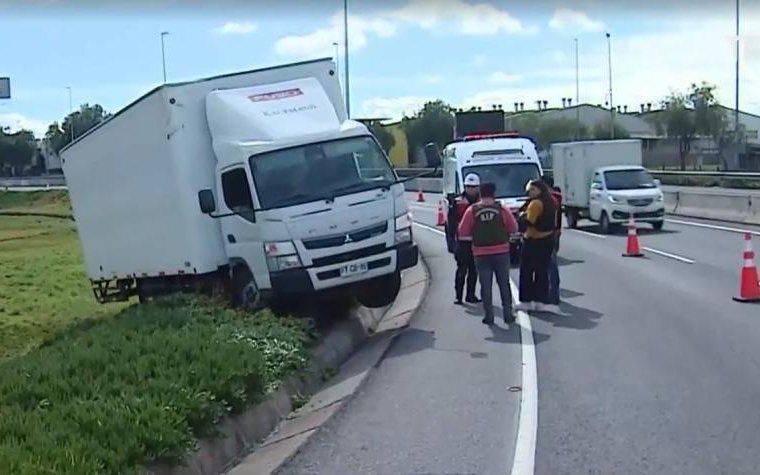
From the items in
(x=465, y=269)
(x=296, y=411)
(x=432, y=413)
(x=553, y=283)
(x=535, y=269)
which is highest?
(x=535, y=269)

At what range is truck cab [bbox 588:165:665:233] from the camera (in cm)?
3039

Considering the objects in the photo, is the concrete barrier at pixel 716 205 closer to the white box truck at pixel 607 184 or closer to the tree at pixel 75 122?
the white box truck at pixel 607 184

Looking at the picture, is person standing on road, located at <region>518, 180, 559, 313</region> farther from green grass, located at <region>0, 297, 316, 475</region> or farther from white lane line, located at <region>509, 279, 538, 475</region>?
green grass, located at <region>0, 297, 316, 475</region>

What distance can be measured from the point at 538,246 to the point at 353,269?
2.62 m

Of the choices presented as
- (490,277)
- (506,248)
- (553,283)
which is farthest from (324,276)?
(553,283)

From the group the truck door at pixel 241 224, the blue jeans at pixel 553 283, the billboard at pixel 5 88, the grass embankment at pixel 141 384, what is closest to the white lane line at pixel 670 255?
the blue jeans at pixel 553 283

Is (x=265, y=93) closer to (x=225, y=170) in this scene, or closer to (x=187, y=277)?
(x=225, y=170)

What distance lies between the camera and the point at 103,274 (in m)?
19.0

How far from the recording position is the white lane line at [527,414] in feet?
25.0

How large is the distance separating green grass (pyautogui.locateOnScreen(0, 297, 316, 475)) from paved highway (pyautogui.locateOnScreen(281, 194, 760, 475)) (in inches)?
34.1

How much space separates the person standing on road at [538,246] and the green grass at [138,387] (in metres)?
3.88

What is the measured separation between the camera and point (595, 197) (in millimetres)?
31969

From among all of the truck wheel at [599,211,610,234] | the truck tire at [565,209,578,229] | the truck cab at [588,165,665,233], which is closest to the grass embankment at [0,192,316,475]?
the truck cab at [588,165,665,233]

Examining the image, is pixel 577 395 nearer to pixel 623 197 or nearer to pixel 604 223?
pixel 623 197
